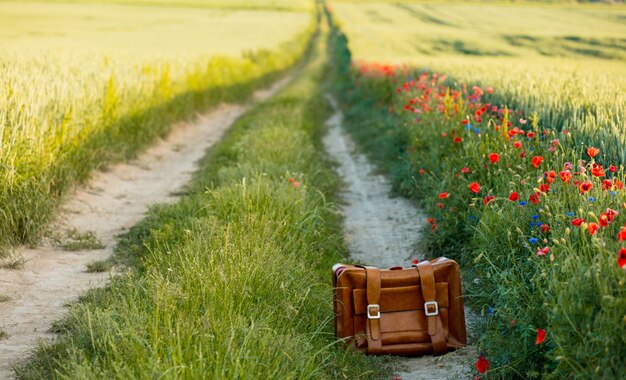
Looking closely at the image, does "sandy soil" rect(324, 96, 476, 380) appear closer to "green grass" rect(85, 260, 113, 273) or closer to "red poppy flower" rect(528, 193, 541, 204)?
"red poppy flower" rect(528, 193, 541, 204)

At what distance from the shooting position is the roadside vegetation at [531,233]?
Answer: 3477 mm

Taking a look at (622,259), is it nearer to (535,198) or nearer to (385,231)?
(535,198)

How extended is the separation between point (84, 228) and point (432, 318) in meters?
4.16

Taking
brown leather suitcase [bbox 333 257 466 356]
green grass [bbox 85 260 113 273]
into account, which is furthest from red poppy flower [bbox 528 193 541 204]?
green grass [bbox 85 260 113 273]

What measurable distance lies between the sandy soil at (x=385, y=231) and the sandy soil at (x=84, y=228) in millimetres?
2181

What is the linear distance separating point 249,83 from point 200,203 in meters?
14.6

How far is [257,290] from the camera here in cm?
462

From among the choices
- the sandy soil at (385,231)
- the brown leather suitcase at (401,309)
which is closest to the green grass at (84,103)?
the sandy soil at (385,231)

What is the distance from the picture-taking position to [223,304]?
432cm

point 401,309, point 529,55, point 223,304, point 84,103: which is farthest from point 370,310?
point 529,55

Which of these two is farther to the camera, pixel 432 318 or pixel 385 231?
pixel 385 231

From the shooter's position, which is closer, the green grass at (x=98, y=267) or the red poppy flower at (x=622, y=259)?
the red poppy flower at (x=622, y=259)

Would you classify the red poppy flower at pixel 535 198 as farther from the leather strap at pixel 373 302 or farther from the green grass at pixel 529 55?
the green grass at pixel 529 55

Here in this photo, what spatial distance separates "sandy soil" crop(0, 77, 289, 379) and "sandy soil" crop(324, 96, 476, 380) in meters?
2.18
